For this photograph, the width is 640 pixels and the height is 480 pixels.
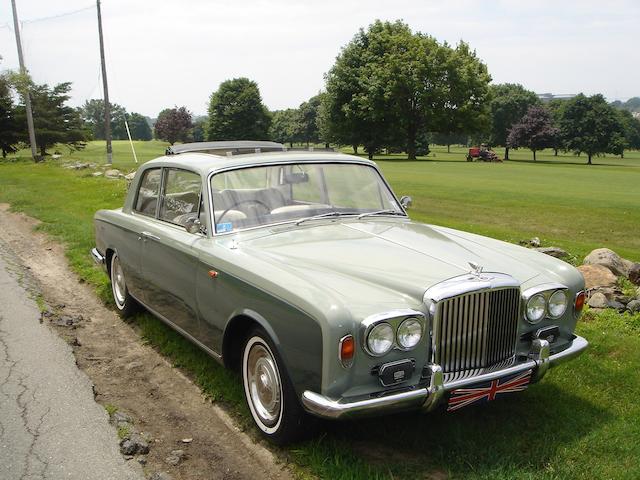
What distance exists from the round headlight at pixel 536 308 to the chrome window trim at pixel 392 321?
2.83ft

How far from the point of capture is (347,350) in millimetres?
3010

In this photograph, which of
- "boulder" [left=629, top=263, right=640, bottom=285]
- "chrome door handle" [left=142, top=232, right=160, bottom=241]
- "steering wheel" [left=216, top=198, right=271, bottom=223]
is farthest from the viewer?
"boulder" [left=629, top=263, right=640, bottom=285]

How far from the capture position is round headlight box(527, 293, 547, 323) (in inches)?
143

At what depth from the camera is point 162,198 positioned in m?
5.31

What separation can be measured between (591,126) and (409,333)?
78.0 metres

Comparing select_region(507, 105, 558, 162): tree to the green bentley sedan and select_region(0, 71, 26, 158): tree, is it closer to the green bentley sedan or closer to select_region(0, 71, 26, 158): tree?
select_region(0, 71, 26, 158): tree

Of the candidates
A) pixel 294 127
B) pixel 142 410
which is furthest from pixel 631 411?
pixel 294 127

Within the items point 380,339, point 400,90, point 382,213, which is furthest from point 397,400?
point 400,90

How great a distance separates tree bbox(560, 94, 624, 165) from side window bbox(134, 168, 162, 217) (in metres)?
71.3

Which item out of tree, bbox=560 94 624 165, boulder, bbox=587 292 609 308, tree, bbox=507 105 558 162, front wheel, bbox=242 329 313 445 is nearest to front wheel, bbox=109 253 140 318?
front wheel, bbox=242 329 313 445

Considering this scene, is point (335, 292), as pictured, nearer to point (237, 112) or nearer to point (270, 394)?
point (270, 394)

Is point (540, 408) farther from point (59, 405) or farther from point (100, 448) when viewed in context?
point (59, 405)

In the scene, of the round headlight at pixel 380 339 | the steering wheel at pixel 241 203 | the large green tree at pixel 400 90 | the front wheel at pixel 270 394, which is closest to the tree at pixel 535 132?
the large green tree at pixel 400 90

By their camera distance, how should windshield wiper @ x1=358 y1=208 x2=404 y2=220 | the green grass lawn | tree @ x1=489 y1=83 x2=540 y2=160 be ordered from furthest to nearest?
tree @ x1=489 y1=83 x2=540 y2=160 → windshield wiper @ x1=358 y1=208 x2=404 y2=220 → the green grass lawn
